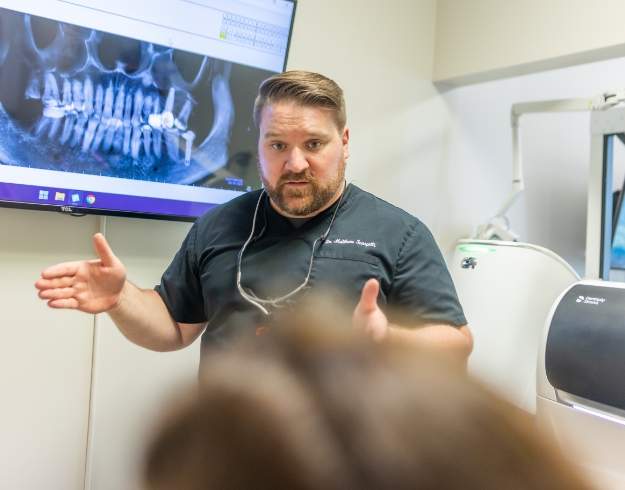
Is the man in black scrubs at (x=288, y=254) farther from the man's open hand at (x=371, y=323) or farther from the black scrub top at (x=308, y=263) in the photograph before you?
the man's open hand at (x=371, y=323)

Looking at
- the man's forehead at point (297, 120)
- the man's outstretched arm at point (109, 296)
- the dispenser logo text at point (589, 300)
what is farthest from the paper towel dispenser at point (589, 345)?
the man's outstretched arm at point (109, 296)

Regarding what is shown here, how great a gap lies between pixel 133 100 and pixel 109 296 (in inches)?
30.1

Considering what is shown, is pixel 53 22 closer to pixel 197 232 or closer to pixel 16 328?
pixel 197 232

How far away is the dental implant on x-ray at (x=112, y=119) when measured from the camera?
1585 mm

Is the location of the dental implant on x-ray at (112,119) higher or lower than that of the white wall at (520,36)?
lower

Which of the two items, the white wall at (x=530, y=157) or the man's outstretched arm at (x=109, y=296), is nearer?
the man's outstretched arm at (x=109, y=296)

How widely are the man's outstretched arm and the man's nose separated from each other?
428mm

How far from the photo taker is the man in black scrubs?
1.23m

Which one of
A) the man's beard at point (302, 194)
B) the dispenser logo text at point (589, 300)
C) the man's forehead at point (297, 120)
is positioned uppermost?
the man's forehead at point (297, 120)

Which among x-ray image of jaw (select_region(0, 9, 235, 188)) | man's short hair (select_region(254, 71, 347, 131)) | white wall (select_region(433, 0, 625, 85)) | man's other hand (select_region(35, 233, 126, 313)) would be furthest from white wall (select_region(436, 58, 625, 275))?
man's other hand (select_region(35, 233, 126, 313))

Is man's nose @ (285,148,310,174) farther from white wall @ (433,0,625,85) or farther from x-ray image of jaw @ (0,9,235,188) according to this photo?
white wall @ (433,0,625,85)

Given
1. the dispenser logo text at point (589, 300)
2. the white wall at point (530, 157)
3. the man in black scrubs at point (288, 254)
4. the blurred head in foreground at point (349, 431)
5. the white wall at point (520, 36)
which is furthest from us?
the white wall at point (530, 157)

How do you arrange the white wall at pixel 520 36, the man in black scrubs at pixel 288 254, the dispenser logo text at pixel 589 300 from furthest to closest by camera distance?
the white wall at pixel 520 36 → the dispenser logo text at pixel 589 300 → the man in black scrubs at pixel 288 254

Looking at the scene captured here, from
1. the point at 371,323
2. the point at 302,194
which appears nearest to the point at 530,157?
the point at 302,194
